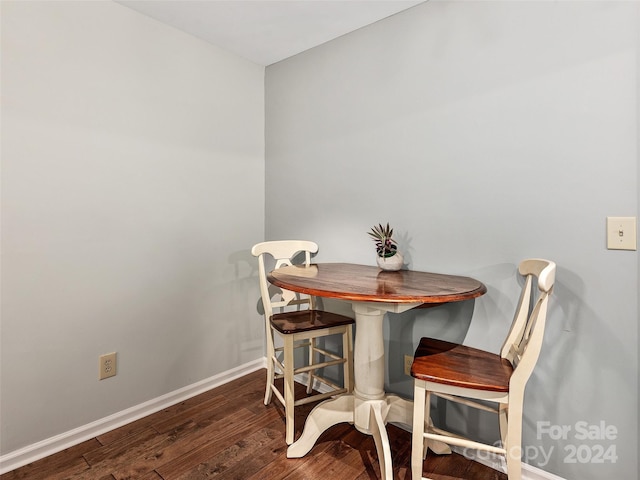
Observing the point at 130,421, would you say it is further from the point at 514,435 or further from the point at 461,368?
the point at 514,435

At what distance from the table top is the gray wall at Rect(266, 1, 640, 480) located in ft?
0.71

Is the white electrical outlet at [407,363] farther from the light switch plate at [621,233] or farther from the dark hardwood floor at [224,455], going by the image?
the light switch plate at [621,233]

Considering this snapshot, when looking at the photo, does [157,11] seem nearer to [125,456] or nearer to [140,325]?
[140,325]

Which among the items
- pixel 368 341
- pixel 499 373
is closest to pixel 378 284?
pixel 368 341

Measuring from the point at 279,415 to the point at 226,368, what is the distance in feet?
2.14

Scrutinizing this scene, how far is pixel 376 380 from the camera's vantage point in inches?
66.6

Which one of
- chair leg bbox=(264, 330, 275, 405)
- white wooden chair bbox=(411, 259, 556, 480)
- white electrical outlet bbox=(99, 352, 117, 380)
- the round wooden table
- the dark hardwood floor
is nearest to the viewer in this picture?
→ white wooden chair bbox=(411, 259, 556, 480)

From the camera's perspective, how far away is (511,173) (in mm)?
1592

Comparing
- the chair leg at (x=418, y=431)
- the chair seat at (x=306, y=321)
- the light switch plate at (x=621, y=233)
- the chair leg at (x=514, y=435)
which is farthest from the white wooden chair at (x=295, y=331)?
the light switch plate at (x=621, y=233)

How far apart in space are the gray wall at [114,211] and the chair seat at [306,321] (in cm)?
70

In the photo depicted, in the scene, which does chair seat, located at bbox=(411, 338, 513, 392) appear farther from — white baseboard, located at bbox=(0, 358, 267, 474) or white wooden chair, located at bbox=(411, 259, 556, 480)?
white baseboard, located at bbox=(0, 358, 267, 474)

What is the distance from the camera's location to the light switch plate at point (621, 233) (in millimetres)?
1324

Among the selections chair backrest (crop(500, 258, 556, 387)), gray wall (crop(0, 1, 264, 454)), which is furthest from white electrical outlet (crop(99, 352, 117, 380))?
chair backrest (crop(500, 258, 556, 387))

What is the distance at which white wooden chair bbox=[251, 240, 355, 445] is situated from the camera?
71.7 inches
